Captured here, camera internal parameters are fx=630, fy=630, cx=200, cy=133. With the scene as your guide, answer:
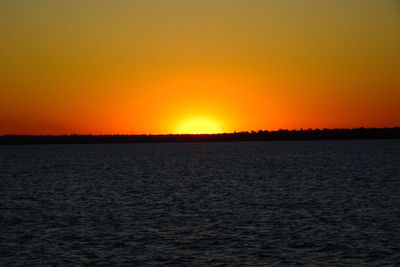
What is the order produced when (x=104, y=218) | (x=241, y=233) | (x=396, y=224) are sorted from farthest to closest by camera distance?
(x=104, y=218) < (x=396, y=224) < (x=241, y=233)

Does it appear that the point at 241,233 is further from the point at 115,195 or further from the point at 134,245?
the point at 115,195

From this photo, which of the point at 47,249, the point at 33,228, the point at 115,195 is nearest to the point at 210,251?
the point at 47,249

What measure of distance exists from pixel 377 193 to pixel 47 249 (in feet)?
132

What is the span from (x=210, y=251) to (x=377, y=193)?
1417 inches

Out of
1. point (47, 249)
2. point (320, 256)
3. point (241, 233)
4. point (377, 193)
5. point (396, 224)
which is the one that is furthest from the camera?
point (377, 193)

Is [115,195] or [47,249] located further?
[115,195]

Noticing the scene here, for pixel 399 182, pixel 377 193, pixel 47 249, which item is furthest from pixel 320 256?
pixel 399 182

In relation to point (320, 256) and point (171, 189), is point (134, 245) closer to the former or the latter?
point (320, 256)

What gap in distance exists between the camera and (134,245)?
34.7m

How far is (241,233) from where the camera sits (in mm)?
38000

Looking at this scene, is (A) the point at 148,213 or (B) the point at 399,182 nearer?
(A) the point at 148,213

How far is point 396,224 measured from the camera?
135ft

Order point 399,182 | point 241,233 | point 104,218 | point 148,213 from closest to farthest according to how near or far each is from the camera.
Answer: point 241,233 < point 104,218 < point 148,213 < point 399,182

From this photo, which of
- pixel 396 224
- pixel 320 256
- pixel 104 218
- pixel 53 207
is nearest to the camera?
pixel 320 256
